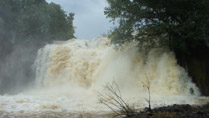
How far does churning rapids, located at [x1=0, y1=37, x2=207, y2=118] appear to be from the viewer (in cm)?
948

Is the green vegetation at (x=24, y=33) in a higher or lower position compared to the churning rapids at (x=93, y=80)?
higher

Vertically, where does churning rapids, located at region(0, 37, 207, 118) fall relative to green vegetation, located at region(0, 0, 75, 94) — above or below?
below

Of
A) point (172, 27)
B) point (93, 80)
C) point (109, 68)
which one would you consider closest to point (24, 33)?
point (93, 80)

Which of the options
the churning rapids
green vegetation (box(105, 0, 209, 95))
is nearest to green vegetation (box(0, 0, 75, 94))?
the churning rapids

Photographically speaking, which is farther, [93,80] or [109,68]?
[93,80]

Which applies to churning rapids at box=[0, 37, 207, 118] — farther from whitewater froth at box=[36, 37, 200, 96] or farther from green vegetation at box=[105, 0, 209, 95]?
green vegetation at box=[105, 0, 209, 95]

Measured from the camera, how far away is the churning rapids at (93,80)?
9477 mm

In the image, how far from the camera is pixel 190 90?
10.5 m

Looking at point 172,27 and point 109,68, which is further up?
point 172,27

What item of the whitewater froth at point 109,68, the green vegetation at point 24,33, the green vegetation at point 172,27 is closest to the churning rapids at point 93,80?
the whitewater froth at point 109,68

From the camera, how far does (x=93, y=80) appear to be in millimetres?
14031

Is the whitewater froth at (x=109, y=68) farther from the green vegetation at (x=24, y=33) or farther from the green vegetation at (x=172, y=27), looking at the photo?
the green vegetation at (x=24, y=33)

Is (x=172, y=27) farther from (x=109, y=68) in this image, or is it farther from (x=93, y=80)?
(x=93, y=80)

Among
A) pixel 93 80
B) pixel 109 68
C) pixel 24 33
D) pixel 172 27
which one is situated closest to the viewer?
pixel 172 27
